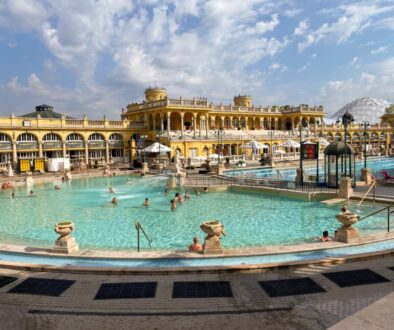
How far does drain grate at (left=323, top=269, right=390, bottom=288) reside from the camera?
28.2 ft

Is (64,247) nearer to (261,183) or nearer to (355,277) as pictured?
(355,277)

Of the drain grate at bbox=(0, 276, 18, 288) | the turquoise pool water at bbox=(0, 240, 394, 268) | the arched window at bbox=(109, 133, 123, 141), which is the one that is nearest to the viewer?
the drain grate at bbox=(0, 276, 18, 288)

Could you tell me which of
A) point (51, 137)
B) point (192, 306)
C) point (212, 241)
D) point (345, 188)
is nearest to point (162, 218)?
point (212, 241)

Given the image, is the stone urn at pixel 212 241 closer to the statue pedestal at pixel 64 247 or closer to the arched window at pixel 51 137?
the statue pedestal at pixel 64 247

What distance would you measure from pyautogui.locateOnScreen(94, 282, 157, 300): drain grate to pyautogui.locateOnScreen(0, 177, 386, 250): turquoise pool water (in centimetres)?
469

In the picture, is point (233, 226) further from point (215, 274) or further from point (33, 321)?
point (33, 321)

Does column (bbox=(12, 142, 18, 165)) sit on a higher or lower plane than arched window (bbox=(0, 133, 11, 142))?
lower

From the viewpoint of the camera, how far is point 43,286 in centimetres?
884

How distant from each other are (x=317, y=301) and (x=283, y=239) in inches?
285

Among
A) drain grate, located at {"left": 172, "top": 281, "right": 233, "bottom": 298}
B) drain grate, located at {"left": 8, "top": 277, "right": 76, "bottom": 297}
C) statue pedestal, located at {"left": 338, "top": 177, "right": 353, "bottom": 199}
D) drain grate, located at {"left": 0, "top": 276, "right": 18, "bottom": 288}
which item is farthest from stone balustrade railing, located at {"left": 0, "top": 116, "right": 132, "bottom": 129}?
drain grate, located at {"left": 172, "top": 281, "right": 233, "bottom": 298}

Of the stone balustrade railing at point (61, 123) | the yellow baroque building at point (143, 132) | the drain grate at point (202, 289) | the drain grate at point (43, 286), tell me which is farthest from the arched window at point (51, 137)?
the drain grate at point (202, 289)

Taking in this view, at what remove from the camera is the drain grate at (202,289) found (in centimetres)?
817

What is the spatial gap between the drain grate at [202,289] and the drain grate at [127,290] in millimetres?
589

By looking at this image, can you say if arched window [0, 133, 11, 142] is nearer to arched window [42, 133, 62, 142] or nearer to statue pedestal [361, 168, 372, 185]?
arched window [42, 133, 62, 142]
